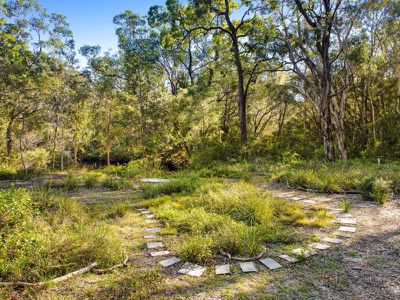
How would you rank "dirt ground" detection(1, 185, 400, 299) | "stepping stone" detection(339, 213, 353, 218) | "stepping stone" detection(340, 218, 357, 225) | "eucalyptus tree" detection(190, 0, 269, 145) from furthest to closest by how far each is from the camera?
"eucalyptus tree" detection(190, 0, 269, 145) < "stepping stone" detection(339, 213, 353, 218) < "stepping stone" detection(340, 218, 357, 225) < "dirt ground" detection(1, 185, 400, 299)

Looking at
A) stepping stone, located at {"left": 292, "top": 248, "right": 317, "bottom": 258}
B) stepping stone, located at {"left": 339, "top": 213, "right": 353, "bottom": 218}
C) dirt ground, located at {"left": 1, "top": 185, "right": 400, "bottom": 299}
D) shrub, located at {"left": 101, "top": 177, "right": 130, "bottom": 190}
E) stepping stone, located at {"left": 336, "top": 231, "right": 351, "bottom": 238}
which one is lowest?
dirt ground, located at {"left": 1, "top": 185, "right": 400, "bottom": 299}

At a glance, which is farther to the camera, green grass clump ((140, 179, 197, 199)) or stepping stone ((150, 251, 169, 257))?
green grass clump ((140, 179, 197, 199))

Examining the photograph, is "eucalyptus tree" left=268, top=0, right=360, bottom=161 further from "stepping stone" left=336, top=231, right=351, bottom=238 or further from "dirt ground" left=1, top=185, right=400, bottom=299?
"dirt ground" left=1, top=185, right=400, bottom=299

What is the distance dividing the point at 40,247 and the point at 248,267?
1.96 meters

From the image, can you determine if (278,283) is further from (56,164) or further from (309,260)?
(56,164)

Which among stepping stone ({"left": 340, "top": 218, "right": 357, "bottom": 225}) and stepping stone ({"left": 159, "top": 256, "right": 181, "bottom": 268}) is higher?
stepping stone ({"left": 340, "top": 218, "right": 357, "bottom": 225})

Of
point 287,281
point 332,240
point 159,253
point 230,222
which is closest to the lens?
point 287,281

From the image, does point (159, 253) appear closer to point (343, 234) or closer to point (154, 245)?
point (154, 245)

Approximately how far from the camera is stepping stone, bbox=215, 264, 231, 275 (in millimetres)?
2484

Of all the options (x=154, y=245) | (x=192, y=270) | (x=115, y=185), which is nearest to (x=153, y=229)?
(x=154, y=245)

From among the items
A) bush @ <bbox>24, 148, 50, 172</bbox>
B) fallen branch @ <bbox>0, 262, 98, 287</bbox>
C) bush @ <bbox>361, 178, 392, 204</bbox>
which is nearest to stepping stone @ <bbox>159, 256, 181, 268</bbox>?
fallen branch @ <bbox>0, 262, 98, 287</bbox>

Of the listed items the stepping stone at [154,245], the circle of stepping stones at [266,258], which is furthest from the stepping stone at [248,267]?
the stepping stone at [154,245]

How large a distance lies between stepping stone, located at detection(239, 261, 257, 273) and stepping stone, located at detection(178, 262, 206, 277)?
365mm

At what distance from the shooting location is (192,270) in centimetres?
254
